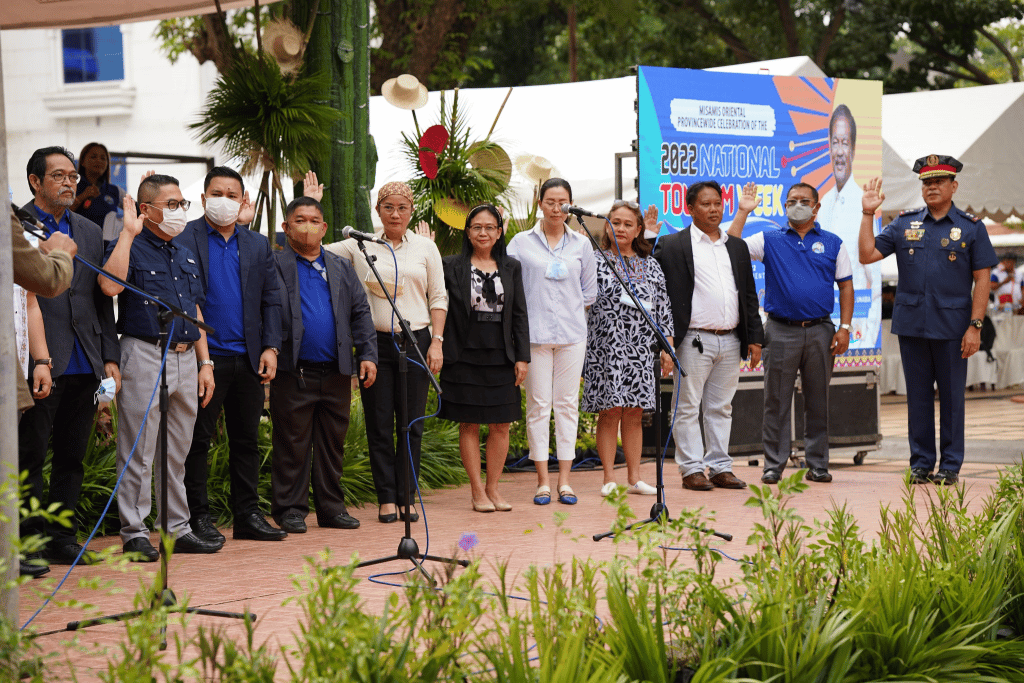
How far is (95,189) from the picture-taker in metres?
7.66

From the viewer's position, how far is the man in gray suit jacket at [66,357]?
550cm

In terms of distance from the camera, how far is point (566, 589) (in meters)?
3.51

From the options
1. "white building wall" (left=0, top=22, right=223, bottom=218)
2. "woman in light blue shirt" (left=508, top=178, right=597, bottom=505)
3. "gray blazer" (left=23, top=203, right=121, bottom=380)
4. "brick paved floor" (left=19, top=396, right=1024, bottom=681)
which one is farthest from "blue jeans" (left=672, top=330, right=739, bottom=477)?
"white building wall" (left=0, top=22, right=223, bottom=218)

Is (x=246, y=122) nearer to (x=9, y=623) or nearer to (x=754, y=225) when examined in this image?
(x=754, y=225)

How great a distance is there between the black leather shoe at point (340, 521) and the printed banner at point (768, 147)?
343cm

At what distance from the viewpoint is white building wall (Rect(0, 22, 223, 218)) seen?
85.0 feet

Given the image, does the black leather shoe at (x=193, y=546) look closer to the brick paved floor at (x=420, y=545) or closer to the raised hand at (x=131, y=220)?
the brick paved floor at (x=420, y=545)

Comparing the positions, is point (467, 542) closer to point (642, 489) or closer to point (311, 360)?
point (311, 360)

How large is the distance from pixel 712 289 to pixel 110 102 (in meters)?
21.7

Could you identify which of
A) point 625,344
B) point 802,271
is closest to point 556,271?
point 625,344

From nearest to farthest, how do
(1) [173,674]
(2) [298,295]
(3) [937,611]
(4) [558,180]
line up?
(1) [173,674]
(3) [937,611]
(2) [298,295]
(4) [558,180]

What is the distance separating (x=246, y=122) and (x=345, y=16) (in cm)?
120

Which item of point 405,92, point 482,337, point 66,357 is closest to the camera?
point 66,357

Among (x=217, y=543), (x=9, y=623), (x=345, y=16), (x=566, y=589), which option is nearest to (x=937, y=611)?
(x=566, y=589)
